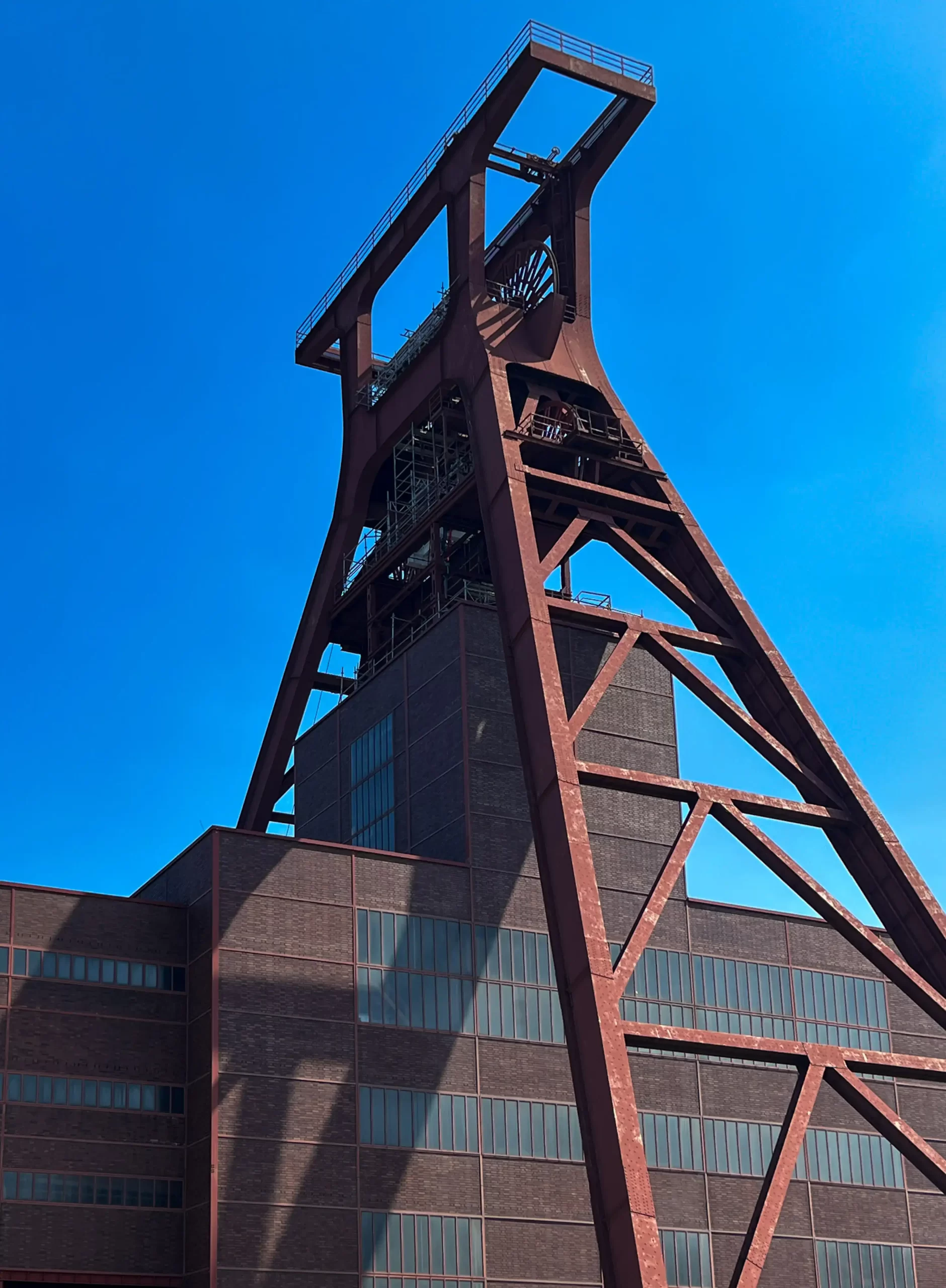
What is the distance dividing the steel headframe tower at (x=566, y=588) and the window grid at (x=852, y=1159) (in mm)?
4968

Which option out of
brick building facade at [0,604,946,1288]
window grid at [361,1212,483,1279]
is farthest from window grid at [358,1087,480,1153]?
window grid at [361,1212,483,1279]

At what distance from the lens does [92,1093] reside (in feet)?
108

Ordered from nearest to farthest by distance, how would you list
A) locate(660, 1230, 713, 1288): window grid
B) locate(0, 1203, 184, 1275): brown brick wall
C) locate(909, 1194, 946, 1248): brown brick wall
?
locate(0, 1203, 184, 1275): brown brick wall, locate(660, 1230, 713, 1288): window grid, locate(909, 1194, 946, 1248): brown brick wall

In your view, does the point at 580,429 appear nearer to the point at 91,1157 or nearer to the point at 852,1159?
the point at 91,1157

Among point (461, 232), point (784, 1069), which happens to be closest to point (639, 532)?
point (461, 232)

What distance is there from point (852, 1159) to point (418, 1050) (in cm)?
1093

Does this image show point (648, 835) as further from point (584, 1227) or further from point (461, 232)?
point (461, 232)

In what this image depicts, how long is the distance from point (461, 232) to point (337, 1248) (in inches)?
802

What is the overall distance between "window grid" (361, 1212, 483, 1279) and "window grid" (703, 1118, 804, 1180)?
5.86 m

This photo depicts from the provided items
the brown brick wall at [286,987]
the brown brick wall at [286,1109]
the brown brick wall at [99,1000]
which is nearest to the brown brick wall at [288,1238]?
the brown brick wall at [286,1109]

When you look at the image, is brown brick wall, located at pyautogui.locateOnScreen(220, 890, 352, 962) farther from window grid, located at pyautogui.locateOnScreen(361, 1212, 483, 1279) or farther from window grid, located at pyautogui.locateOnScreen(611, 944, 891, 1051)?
window grid, located at pyautogui.locateOnScreen(611, 944, 891, 1051)

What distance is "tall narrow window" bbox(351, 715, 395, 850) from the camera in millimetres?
40156

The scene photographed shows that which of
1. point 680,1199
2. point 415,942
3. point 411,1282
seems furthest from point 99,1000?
point 680,1199

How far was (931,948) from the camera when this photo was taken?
28.1 m
